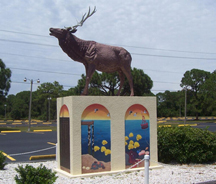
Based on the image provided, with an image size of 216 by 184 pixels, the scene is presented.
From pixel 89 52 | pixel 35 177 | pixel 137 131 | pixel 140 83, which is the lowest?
pixel 35 177

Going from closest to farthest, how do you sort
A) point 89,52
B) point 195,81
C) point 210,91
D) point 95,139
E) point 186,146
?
1. point 95,139
2. point 89,52
3. point 186,146
4. point 210,91
5. point 195,81

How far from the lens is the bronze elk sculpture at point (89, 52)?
8789mm

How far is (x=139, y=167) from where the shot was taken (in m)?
9.06

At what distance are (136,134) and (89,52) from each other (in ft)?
10.5

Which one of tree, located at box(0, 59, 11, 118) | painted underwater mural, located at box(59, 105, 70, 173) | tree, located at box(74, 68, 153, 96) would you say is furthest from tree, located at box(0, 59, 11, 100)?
painted underwater mural, located at box(59, 105, 70, 173)

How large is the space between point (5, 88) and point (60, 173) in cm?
2377

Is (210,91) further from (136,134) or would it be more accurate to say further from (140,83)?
(136,134)

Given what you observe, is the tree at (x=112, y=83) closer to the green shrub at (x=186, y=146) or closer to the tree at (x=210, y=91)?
the green shrub at (x=186, y=146)

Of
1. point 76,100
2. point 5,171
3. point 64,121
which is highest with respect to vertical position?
point 76,100

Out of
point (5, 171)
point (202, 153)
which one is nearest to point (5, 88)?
point (5, 171)

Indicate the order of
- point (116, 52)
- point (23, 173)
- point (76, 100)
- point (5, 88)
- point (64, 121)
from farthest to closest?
point (5, 88), point (116, 52), point (64, 121), point (76, 100), point (23, 173)

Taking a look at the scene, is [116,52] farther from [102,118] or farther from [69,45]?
[102,118]

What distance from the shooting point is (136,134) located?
9.16m

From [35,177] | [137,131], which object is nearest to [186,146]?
[137,131]
